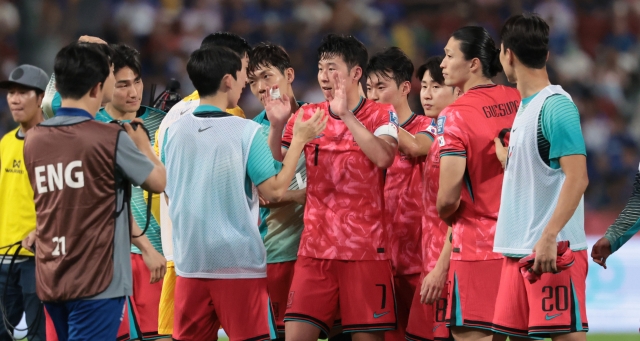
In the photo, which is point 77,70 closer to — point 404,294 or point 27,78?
point 27,78

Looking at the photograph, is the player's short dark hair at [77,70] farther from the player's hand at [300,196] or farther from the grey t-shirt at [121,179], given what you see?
the player's hand at [300,196]

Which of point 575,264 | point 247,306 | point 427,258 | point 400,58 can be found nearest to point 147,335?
point 247,306

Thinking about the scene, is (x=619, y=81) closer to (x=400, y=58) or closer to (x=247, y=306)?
(x=400, y=58)

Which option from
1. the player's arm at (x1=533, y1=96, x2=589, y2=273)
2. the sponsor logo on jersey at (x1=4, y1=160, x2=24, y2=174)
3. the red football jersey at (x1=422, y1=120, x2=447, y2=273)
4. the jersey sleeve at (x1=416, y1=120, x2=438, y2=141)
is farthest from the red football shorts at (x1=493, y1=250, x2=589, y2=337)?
the sponsor logo on jersey at (x1=4, y1=160, x2=24, y2=174)

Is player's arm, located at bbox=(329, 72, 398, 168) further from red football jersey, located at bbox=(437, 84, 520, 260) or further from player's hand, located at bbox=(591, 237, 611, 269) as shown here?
player's hand, located at bbox=(591, 237, 611, 269)

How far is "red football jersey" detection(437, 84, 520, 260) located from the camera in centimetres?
542

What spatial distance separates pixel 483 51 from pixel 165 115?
2.65m

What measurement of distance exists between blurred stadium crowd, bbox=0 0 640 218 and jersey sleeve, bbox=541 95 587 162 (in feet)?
31.8

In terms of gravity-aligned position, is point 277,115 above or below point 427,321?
above

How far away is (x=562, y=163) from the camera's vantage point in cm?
465

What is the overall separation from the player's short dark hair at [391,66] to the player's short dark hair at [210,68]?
5.72 feet

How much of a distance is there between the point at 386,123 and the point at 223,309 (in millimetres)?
1674

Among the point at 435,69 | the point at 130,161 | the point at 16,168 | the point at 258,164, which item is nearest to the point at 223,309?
the point at 258,164

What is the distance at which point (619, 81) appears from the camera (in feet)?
52.9
